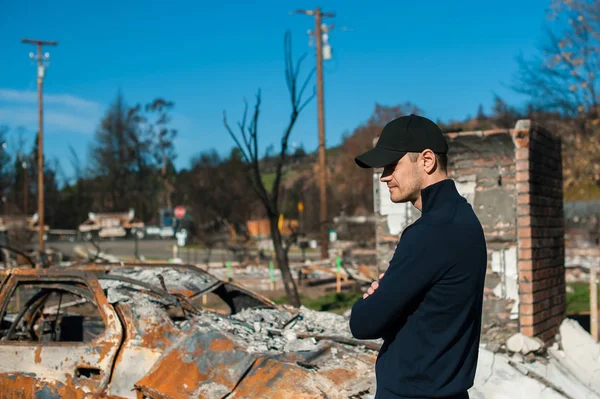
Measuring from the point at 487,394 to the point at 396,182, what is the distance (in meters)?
3.16

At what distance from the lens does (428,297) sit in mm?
1973

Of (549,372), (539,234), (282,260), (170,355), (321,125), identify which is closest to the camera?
(170,355)

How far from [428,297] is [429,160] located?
→ 1.54 ft

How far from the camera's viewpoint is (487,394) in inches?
185

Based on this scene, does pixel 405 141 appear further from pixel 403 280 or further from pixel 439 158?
pixel 403 280

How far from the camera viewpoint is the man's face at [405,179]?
2131 millimetres

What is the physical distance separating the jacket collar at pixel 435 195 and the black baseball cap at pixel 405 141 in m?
0.12

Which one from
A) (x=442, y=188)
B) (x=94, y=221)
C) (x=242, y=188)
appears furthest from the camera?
(x=94, y=221)

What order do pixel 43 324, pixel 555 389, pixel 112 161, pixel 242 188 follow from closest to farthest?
pixel 555 389 → pixel 43 324 → pixel 242 188 → pixel 112 161

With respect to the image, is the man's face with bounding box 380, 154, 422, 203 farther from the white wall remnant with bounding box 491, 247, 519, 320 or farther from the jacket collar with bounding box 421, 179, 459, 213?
the white wall remnant with bounding box 491, 247, 519, 320

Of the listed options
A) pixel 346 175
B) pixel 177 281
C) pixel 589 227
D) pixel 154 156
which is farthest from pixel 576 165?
pixel 154 156

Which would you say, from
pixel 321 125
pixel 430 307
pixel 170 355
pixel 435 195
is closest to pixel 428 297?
pixel 430 307

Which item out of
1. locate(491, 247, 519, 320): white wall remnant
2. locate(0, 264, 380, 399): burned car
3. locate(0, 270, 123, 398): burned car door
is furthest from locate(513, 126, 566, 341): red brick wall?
locate(0, 270, 123, 398): burned car door

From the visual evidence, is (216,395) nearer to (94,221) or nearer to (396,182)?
(396,182)
